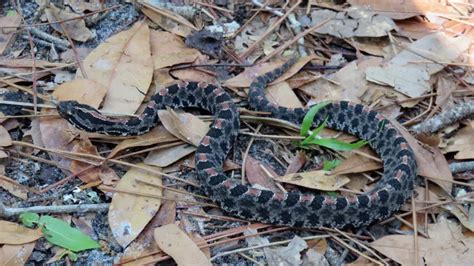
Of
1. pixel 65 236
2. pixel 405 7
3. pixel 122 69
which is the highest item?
pixel 405 7

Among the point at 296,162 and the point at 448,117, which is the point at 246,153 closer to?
the point at 296,162

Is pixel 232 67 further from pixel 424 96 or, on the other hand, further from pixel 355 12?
pixel 424 96

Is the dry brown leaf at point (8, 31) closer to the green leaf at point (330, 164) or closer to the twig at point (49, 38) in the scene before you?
the twig at point (49, 38)

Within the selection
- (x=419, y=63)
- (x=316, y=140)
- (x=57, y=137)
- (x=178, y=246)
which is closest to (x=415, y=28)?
(x=419, y=63)

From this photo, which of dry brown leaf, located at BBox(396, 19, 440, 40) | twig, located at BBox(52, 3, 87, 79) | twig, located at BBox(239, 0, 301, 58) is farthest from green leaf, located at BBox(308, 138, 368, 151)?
twig, located at BBox(52, 3, 87, 79)

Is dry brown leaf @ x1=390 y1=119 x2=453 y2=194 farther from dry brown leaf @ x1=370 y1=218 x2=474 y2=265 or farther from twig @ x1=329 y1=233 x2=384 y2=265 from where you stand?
twig @ x1=329 y1=233 x2=384 y2=265

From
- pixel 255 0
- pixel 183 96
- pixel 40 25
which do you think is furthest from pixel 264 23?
pixel 40 25

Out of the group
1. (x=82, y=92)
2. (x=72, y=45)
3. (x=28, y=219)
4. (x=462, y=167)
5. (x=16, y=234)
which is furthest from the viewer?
(x=72, y=45)
